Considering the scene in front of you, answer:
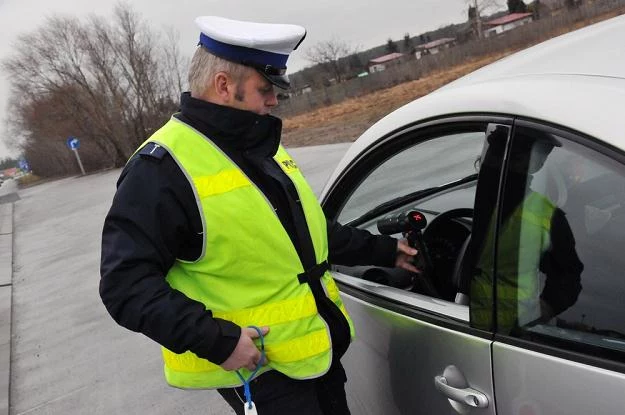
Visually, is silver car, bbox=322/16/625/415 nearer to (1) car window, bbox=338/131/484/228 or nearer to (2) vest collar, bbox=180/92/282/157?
(1) car window, bbox=338/131/484/228

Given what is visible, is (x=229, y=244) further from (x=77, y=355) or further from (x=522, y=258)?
(x=77, y=355)

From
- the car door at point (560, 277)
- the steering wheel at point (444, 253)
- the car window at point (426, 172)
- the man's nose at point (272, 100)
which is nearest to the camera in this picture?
the car door at point (560, 277)

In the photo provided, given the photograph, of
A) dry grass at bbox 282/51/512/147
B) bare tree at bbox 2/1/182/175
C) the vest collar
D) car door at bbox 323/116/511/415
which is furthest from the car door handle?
bare tree at bbox 2/1/182/175

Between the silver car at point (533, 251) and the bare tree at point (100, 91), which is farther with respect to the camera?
the bare tree at point (100, 91)

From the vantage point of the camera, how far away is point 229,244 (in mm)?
1503

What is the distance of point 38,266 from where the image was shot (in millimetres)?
8938

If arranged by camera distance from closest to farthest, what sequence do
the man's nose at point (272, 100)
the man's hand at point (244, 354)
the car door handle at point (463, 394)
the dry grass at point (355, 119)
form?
the car door handle at point (463, 394), the man's hand at point (244, 354), the man's nose at point (272, 100), the dry grass at point (355, 119)

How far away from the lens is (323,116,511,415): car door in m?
1.39

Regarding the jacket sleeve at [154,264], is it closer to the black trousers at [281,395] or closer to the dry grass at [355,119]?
the black trousers at [281,395]

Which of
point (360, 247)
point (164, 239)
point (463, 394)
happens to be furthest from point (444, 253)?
point (164, 239)

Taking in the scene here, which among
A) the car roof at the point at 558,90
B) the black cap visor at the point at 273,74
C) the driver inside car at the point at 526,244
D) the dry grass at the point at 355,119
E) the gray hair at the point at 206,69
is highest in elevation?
the gray hair at the point at 206,69

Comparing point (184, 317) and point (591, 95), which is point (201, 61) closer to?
point (184, 317)

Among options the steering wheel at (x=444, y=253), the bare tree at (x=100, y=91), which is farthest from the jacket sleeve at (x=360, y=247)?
the bare tree at (x=100, y=91)

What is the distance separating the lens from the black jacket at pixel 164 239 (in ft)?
4.67
